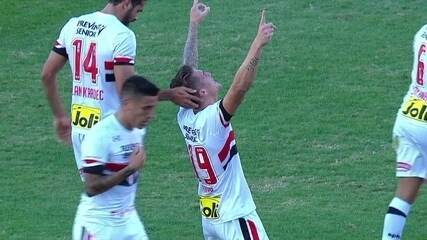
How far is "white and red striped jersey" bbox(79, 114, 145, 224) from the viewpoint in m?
7.69

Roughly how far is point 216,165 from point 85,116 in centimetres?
124

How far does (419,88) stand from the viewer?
9797 mm

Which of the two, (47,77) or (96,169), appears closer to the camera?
(96,169)

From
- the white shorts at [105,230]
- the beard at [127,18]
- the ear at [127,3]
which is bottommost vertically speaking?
the white shorts at [105,230]

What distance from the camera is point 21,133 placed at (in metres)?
15.0

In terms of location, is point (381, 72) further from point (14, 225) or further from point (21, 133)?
point (14, 225)

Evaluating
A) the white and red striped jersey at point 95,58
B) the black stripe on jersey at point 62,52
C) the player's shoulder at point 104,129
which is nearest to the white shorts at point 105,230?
the player's shoulder at point 104,129

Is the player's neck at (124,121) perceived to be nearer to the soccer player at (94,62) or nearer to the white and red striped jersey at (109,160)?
the white and red striped jersey at (109,160)

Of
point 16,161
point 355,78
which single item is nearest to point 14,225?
point 16,161

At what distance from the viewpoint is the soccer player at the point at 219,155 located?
8352mm

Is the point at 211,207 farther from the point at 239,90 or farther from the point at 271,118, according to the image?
the point at 271,118

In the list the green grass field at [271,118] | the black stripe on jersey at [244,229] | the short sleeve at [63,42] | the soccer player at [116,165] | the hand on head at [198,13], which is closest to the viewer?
the soccer player at [116,165]

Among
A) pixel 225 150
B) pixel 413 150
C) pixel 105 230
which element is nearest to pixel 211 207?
pixel 225 150

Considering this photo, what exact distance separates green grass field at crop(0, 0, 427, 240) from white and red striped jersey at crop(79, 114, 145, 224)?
2790 millimetres
